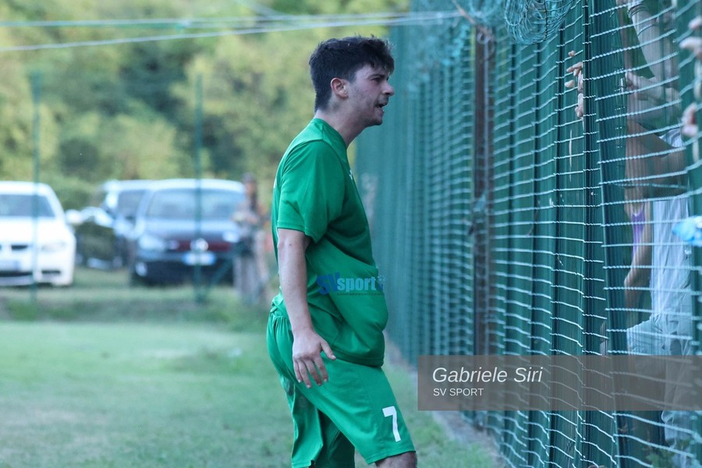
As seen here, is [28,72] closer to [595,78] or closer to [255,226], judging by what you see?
[255,226]

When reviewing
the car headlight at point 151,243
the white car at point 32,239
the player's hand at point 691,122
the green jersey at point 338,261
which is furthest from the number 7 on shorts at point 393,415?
the car headlight at point 151,243

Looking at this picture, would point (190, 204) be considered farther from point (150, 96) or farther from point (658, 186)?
point (658, 186)

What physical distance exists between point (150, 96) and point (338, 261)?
28487 mm

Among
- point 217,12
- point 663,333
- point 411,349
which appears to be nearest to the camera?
point 663,333

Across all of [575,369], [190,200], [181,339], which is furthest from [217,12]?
[575,369]

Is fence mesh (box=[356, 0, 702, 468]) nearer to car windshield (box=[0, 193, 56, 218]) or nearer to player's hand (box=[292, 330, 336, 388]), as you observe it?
player's hand (box=[292, 330, 336, 388])

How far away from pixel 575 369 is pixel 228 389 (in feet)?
15.9

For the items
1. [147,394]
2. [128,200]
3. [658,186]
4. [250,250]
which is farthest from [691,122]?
[128,200]

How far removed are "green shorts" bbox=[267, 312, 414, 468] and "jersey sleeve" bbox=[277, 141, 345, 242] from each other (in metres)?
0.36

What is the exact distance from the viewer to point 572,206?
4605 millimetres

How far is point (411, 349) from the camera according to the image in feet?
33.8

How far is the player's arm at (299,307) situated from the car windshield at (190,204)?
15756 mm

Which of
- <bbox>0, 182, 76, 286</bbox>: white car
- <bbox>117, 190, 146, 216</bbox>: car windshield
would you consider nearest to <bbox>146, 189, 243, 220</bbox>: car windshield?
<bbox>0, 182, 76, 286</bbox>: white car

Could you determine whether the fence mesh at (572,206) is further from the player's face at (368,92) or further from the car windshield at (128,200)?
the car windshield at (128,200)
